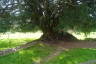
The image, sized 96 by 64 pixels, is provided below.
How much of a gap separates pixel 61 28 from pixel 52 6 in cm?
211

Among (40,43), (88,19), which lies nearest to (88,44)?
(88,19)

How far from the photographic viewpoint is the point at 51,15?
18.8 m

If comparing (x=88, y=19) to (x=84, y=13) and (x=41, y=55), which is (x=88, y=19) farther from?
(x=41, y=55)

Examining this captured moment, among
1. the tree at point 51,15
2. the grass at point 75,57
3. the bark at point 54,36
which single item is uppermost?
the tree at point 51,15

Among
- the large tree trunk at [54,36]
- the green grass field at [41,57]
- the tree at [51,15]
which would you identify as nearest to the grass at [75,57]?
the green grass field at [41,57]

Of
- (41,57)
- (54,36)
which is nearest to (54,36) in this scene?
(54,36)

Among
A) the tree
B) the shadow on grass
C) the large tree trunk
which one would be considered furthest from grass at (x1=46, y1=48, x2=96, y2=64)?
the large tree trunk

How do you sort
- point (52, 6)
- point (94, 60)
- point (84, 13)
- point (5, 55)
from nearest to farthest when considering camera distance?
point (94, 60), point (5, 55), point (84, 13), point (52, 6)

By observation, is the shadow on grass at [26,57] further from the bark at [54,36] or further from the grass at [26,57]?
the bark at [54,36]

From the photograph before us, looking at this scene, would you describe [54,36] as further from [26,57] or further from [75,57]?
[26,57]

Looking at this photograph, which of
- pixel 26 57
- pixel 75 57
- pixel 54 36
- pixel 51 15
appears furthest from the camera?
pixel 54 36

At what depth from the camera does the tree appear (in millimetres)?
16938

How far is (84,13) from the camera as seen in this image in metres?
16.6

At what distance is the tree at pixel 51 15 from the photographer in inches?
667
